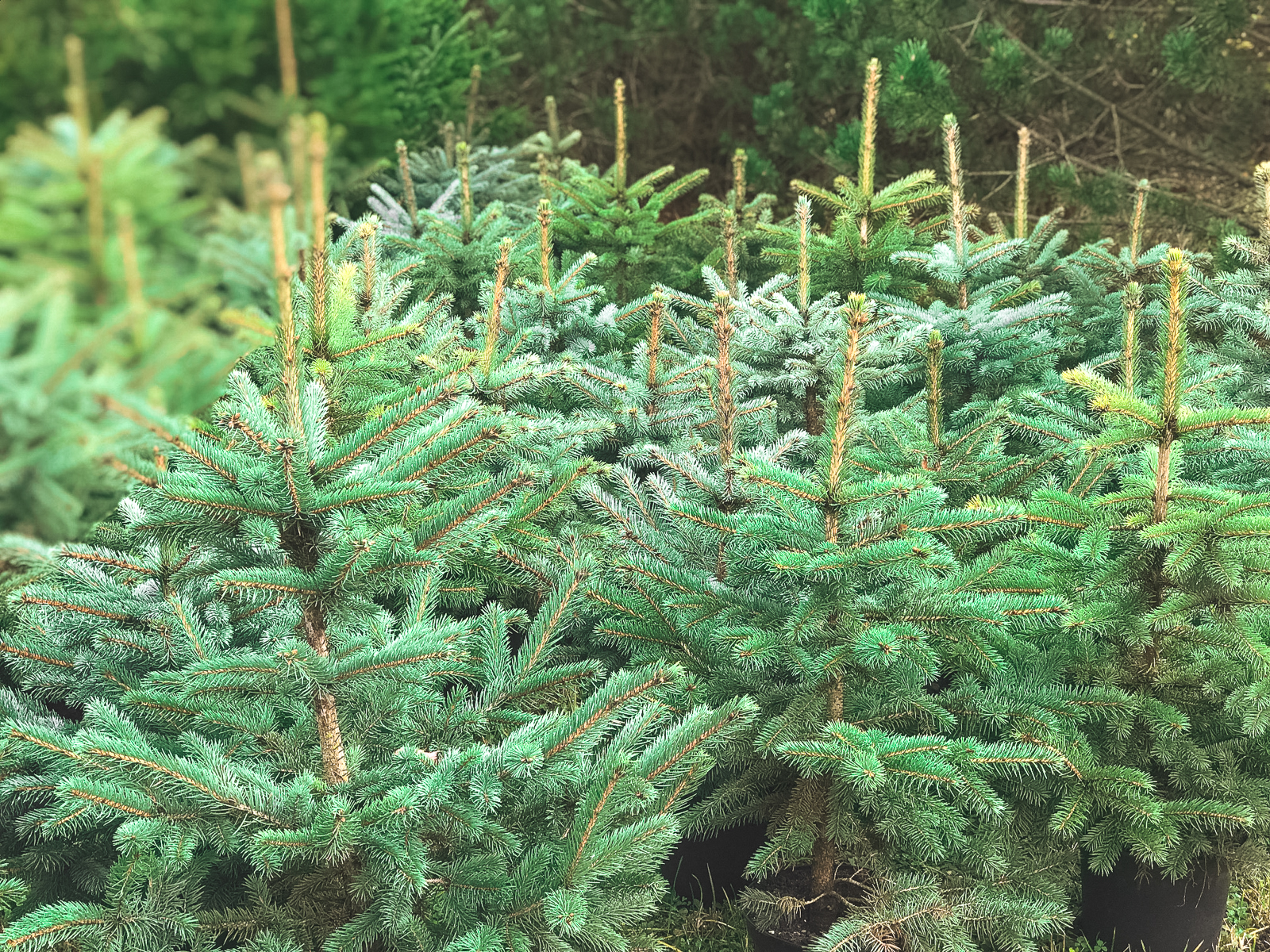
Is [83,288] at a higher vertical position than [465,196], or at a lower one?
lower

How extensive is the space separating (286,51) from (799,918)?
187 cm

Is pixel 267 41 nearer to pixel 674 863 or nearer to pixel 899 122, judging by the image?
pixel 674 863

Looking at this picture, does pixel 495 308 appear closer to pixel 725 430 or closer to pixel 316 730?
pixel 725 430

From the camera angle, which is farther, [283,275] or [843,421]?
[843,421]

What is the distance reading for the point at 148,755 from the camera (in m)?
1.47

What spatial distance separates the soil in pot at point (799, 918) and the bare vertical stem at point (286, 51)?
178 centimetres

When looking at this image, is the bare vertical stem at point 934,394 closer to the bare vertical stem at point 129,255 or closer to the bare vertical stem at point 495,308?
the bare vertical stem at point 495,308

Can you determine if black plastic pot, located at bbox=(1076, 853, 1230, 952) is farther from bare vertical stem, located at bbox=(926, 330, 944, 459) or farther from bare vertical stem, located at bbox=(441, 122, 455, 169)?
bare vertical stem, located at bbox=(441, 122, 455, 169)

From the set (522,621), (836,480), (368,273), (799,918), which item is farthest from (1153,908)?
(368,273)

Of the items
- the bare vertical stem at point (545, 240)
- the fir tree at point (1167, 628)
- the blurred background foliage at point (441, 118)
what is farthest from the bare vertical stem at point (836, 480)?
the bare vertical stem at point (545, 240)

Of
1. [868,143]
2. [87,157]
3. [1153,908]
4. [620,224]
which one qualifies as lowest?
[1153,908]

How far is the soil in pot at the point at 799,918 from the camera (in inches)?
81.8

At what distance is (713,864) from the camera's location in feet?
8.87

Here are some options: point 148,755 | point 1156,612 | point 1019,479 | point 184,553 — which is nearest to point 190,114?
point 148,755
